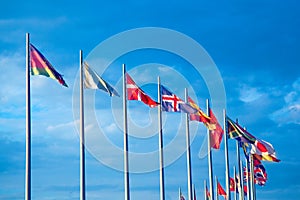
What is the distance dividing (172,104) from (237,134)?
447 inches

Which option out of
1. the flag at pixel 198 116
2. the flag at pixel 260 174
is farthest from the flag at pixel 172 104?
the flag at pixel 260 174

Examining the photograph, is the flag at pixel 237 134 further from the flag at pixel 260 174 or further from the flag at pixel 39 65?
the flag at pixel 39 65

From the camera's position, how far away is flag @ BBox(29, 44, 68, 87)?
35.1 m

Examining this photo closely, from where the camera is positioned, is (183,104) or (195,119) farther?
(195,119)

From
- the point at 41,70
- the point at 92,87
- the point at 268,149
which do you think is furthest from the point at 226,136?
the point at 41,70

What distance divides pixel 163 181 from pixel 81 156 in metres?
9.40

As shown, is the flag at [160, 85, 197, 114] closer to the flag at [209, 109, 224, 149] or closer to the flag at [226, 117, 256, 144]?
the flag at [209, 109, 224, 149]

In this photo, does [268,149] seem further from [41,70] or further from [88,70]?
[41,70]

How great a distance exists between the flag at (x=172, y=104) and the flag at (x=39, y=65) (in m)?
13.0

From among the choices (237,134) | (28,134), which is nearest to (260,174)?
(237,134)

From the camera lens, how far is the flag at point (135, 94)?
141 feet

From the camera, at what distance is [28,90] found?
34.2m

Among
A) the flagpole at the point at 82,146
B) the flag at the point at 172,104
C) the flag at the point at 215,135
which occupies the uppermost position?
the flag at the point at 172,104

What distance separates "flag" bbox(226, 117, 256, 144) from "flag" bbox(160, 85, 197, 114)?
1005 cm
